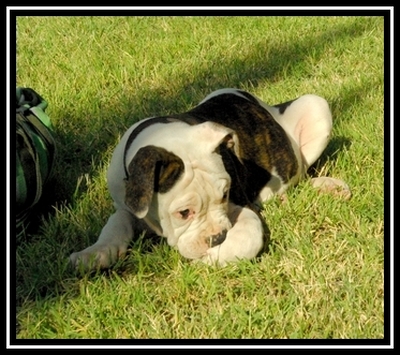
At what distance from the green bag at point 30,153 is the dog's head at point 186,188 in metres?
0.75

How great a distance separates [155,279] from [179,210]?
1.30 ft

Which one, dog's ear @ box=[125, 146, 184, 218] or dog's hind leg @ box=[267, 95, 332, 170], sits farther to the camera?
dog's hind leg @ box=[267, 95, 332, 170]

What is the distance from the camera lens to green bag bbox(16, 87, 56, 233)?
430 centimetres

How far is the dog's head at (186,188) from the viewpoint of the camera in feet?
12.4

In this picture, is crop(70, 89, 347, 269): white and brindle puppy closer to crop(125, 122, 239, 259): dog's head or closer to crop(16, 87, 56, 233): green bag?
crop(125, 122, 239, 259): dog's head

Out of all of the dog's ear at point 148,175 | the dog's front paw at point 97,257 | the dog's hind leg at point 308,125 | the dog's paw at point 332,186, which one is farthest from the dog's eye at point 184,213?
the dog's hind leg at point 308,125

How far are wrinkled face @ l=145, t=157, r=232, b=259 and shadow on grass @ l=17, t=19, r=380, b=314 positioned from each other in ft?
2.13

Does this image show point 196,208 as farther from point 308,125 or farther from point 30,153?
point 308,125

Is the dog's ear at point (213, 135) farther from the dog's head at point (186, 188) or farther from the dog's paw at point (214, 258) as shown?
the dog's paw at point (214, 258)

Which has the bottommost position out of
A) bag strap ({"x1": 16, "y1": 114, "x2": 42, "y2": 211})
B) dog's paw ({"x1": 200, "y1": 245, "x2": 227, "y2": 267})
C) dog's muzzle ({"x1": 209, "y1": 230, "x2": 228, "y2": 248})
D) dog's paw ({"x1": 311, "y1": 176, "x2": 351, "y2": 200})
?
dog's paw ({"x1": 200, "y1": 245, "x2": 227, "y2": 267})

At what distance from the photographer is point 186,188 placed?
3859 mm

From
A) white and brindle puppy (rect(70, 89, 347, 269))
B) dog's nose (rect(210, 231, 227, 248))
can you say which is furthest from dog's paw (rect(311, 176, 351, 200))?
dog's nose (rect(210, 231, 227, 248))

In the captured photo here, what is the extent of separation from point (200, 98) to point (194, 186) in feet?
8.51

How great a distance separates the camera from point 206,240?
392cm
